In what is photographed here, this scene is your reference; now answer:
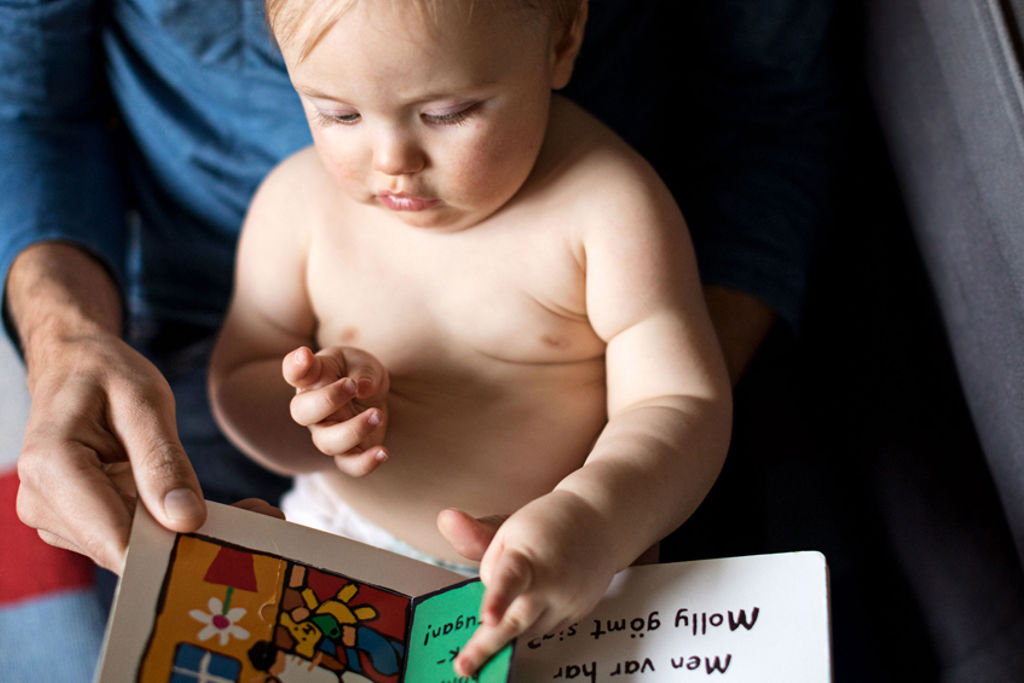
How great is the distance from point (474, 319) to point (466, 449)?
10 centimetres

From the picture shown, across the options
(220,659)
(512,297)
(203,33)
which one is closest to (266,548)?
(220,659)

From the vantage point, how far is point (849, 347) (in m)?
0.77

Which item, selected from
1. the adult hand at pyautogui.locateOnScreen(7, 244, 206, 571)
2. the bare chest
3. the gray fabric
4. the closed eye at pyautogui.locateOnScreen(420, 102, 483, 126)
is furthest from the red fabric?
the gray fabric

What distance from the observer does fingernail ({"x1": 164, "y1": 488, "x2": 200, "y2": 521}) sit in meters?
0.48

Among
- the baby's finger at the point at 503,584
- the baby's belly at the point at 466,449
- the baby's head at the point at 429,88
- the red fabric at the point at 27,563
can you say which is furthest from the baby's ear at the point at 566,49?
the red fabric at the point at 27,563

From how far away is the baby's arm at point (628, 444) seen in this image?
46 centimetres

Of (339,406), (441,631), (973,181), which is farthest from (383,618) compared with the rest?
(973,181)

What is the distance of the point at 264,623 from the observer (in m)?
0.47

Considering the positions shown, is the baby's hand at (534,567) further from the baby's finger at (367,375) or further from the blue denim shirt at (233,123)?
the blue denim shirt at (233,123)

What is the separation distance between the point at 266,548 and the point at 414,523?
16 cm

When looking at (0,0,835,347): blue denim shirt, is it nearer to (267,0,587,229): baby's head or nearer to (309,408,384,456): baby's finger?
(267,0,587,229): baby's head

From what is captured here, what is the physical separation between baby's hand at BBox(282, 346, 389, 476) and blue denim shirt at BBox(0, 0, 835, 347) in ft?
1.04

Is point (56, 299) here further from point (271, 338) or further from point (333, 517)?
point (333, 517)

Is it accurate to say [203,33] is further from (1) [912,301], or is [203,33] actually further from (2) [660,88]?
(1) [912,301]
